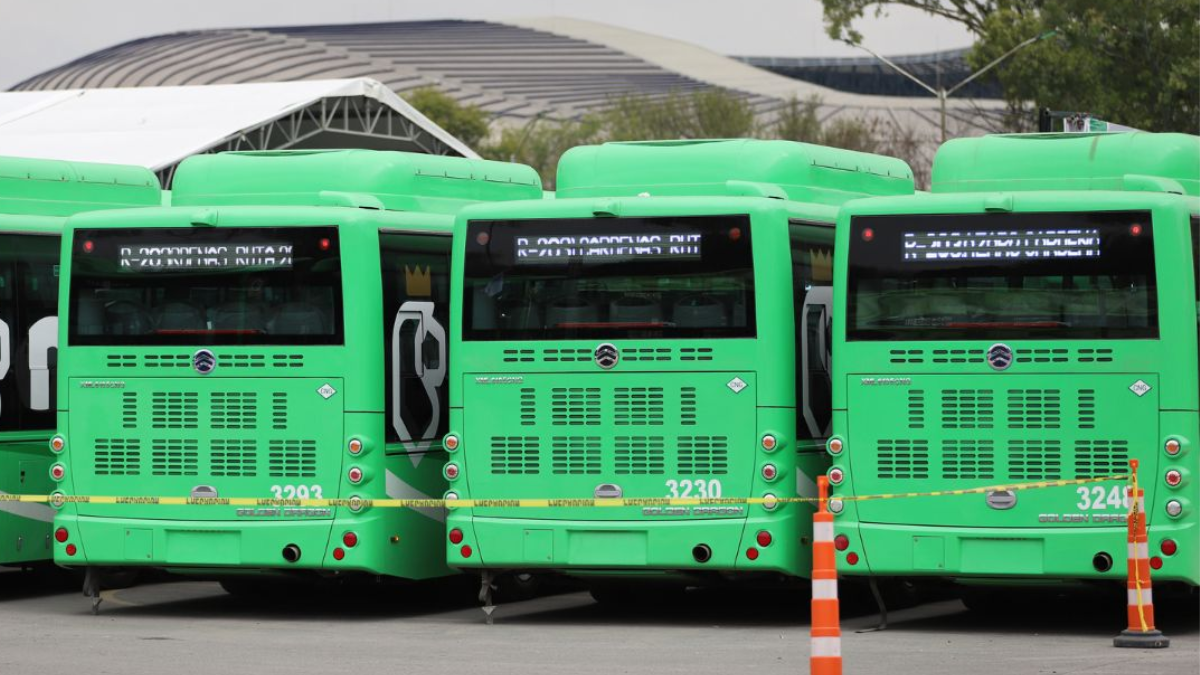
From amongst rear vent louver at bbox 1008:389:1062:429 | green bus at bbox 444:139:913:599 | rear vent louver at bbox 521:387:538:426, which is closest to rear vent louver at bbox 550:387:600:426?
green bus at bbox 444:139:913:599

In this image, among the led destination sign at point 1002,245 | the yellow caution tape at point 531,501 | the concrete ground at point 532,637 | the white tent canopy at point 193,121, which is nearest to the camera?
the concrete ground at point 532,637

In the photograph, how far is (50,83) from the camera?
141 metres

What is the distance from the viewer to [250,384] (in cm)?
1553

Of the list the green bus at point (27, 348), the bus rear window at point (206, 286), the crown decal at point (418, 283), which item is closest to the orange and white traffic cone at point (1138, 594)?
the crown decal at point (418, 283)

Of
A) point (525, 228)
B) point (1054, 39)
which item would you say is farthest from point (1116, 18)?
point (525, 228)

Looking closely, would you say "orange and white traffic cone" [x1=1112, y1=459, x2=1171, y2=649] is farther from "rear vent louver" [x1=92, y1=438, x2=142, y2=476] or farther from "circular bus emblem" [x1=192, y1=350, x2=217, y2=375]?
"rear vent louver" [x1=92, y1=438, x2=142, y2=476]

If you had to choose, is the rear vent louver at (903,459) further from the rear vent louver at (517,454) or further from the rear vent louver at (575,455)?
the rear vent louver at (517,454)

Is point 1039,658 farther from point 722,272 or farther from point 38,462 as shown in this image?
point 38,462

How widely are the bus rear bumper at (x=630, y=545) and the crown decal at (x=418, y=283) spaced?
170cm

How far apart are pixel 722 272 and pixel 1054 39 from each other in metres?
31.0

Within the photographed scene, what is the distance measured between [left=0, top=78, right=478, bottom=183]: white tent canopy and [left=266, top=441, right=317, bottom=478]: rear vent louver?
109 feet

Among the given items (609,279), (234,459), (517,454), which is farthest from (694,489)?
(234,459)

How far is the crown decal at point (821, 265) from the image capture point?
50.7 ft

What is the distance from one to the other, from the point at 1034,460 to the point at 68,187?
809 centimetres
